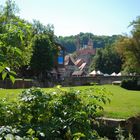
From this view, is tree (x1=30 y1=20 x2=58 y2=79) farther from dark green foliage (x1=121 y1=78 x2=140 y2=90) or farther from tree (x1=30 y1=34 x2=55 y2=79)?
dark green foliage (x1=121 y1=78 x2=140 y2=90)

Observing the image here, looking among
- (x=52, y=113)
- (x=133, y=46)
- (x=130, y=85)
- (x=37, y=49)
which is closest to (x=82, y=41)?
(x=37, y=49)

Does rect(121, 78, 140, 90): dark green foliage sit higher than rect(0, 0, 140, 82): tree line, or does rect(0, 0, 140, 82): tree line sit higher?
rect(0, 0, 140, 82): tree line

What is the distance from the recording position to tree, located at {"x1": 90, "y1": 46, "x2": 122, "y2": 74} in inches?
3828

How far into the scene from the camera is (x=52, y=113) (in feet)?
15.9

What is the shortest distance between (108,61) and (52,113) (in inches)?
3669

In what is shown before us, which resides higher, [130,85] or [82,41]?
[82,41]

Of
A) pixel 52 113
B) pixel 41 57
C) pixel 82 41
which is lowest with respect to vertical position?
pixel 52 113

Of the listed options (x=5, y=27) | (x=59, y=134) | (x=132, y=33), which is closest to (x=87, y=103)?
(x=59, y=134)

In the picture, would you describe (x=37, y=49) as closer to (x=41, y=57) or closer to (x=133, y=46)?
(x=41, y=57)

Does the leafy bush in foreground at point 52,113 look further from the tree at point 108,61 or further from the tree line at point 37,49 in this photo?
the tree at point 108,61

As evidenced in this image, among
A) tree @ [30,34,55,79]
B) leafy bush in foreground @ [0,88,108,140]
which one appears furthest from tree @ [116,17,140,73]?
leafy bush in foreground @ [0,88,108,140]

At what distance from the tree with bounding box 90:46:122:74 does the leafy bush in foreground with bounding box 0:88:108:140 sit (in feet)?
300

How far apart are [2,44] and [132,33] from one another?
37667 millimetres

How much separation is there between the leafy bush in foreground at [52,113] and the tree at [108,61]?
91.5 metres
